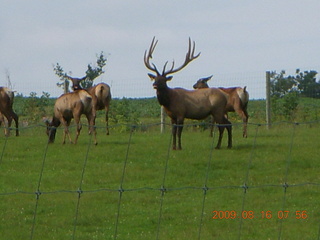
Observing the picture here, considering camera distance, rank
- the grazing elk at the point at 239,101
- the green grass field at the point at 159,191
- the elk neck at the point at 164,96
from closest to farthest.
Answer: the green grass field at the point at 159,191
the elk neck at the point at 164,96
the grazing elk at the point at 239,101

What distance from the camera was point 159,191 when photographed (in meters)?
12.9

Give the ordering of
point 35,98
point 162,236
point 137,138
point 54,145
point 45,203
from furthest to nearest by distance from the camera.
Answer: point 35,98 → point 137,138 → point 54,145 → point 45,203 → point 162,236

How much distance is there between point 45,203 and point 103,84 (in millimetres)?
11383

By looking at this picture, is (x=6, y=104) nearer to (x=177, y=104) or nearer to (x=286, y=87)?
(x=177, y=104)

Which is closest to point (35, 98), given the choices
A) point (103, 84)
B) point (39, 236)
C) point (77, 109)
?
point (103, 84)

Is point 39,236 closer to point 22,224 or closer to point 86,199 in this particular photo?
point 22,224

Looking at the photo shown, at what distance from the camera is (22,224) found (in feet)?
35.3

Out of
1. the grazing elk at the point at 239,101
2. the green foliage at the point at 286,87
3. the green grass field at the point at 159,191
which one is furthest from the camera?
the green foliage at the point at 286,87

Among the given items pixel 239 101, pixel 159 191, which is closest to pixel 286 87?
pixel 239 101

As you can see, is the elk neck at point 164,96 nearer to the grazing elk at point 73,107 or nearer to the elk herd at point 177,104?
the elk herd at point 177,104

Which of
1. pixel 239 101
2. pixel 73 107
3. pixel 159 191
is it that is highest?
pixel 239 101

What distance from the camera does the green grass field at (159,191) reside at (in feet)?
33.8
